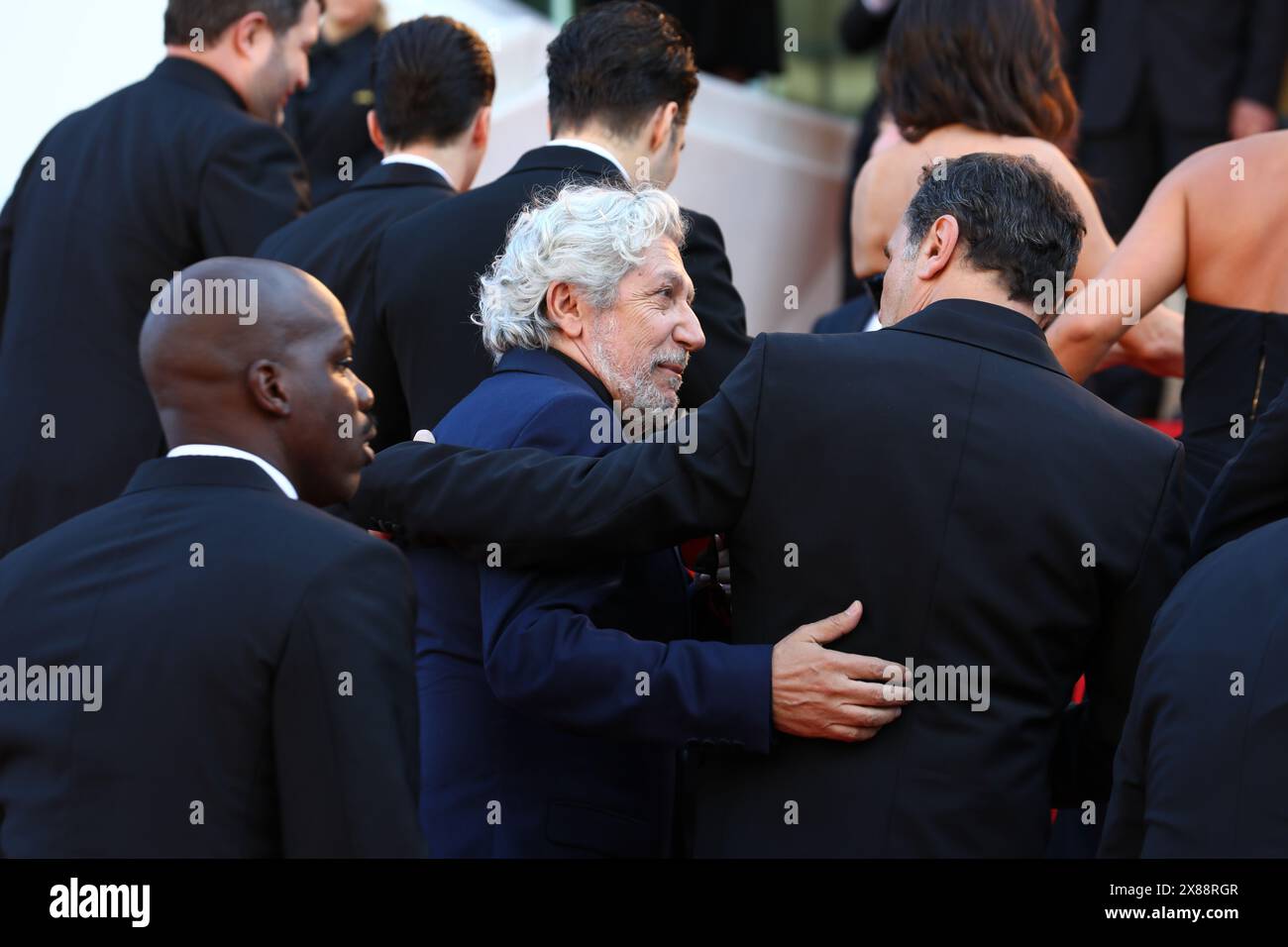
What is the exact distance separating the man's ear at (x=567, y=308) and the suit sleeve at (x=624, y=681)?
53 cm

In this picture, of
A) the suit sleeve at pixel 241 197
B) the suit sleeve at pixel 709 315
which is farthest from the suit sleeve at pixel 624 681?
the suit sleeve at pixel 241 197

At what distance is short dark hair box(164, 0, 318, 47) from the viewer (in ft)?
14.0

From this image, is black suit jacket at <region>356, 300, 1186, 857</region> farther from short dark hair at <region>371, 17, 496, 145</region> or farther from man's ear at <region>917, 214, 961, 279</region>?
short dark hair at <region>371, 17, 496, 145</region>

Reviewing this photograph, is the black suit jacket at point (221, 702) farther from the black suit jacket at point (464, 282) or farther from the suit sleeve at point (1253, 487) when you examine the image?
the black suit jacket at point (464, 282)

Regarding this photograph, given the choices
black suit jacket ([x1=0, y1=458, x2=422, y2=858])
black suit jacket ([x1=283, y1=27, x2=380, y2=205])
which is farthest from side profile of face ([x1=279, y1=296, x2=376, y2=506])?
black suit jacket ([x1=283, y1=27, x2=380, y2=205])

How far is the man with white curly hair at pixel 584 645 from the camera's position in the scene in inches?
98.7

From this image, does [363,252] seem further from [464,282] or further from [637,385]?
[637,385]

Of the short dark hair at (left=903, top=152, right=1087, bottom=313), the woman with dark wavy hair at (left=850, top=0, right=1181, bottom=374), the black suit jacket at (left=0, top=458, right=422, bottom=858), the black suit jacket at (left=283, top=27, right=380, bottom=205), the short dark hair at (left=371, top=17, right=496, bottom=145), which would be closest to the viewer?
the black suit jacket at (left=0, top=458, right=422, bottom=858)

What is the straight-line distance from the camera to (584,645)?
253 cm

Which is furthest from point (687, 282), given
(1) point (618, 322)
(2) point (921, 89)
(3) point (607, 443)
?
(2) point (921, 89)

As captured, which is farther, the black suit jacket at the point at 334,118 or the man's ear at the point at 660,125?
the black suit jacket at the point at 334,118

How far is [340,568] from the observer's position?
2133 mm

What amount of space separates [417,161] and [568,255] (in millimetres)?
1408

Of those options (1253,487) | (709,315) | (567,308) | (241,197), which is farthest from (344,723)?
(241,197)
